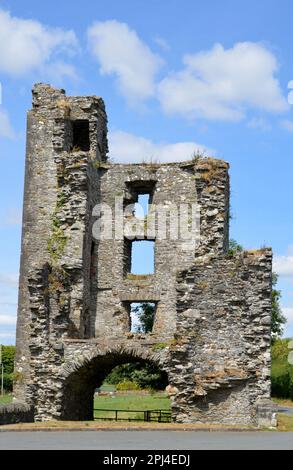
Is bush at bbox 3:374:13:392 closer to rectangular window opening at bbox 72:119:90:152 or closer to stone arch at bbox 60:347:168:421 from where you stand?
rectangular window opening at bbox 72:119:90:152

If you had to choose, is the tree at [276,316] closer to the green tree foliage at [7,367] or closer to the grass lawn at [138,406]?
the grass lawn at [138,406]

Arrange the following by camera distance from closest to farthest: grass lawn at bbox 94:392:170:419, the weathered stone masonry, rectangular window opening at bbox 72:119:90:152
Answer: the weathered stone masonry
rectangular window opening at bbox 72:119:90:152
grass lawn at bbox 94:392:170:419

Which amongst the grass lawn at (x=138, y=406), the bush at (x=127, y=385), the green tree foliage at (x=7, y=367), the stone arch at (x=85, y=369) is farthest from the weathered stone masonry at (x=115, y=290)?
the green tree foliage at (x=7, y=367)

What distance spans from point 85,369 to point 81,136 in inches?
418

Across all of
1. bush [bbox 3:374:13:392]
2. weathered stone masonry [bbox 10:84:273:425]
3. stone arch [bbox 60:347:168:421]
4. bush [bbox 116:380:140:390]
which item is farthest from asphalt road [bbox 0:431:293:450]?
bush [bbox 3:374:13:392]

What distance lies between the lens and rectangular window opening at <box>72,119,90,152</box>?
31.9m

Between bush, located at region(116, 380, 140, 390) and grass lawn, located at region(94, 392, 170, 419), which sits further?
bush, located at region(116, 380, 140, 390)

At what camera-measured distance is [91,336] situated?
29.4 m

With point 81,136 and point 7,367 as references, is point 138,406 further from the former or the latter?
point 7,367

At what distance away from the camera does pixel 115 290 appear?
29.7m

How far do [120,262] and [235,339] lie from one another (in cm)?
711

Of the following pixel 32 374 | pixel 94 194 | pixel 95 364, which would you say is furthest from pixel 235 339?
pixel 94 194

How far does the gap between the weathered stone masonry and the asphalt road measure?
3.49 m
